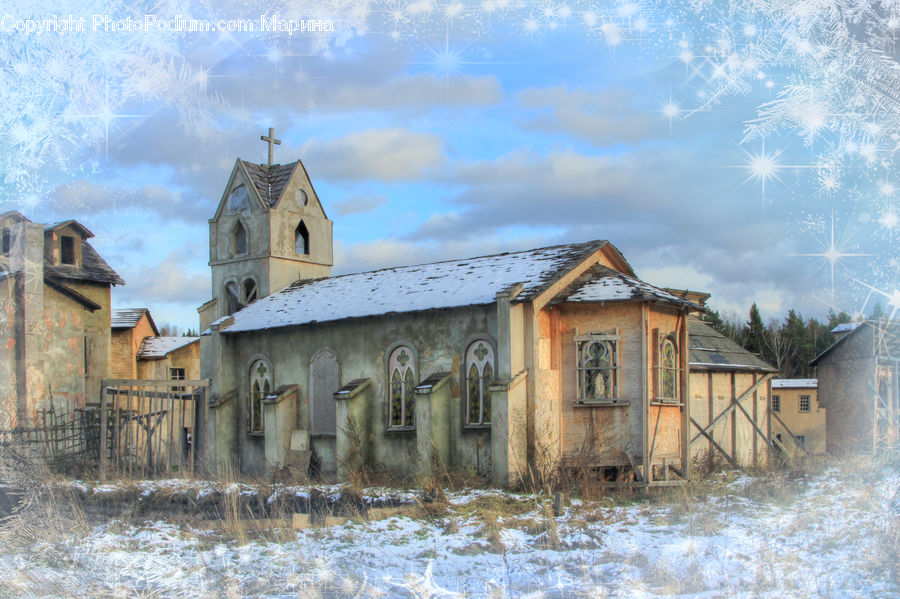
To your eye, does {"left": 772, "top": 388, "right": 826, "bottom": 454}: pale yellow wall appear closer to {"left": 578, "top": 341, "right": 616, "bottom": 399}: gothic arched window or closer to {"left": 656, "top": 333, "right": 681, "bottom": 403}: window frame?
{"left": 656, "top": 333, "right": 681, "bottom": 403}: window frame

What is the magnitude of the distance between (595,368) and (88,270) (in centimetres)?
2305

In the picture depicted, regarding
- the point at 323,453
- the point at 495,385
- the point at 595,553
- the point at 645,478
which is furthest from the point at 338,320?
the point at 595,553

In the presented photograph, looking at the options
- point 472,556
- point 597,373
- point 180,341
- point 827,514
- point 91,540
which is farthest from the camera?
point 180,341

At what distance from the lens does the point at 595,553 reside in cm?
1327

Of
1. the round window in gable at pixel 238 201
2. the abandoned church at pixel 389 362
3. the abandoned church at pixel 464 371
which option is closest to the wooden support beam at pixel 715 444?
the abandoned church at pixel 389 362

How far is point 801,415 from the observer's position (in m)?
51.7

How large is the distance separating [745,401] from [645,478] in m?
11.5

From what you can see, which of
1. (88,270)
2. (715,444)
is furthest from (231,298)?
(715,444)

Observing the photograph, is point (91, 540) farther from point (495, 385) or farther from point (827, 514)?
point (827, 514)

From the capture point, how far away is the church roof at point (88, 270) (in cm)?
3497

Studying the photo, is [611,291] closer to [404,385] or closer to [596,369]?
[596,369]

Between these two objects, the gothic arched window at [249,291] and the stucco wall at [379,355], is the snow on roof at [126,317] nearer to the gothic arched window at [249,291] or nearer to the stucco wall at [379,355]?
the gothic arched window at [249,291]

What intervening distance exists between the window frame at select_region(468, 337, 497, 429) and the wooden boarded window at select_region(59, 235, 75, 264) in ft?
66.2

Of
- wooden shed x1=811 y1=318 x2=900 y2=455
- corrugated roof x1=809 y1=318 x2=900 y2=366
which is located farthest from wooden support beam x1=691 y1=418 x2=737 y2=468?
corrugated roof x1=809 y1=318 x2=900 y2=366
